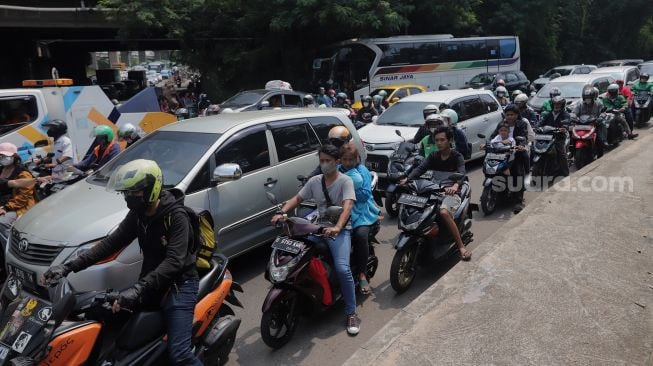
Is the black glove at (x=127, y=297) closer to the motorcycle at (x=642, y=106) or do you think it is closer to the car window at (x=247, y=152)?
the car window at (x=247, y=152)

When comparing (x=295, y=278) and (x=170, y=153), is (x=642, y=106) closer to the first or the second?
(x=170, y=153)

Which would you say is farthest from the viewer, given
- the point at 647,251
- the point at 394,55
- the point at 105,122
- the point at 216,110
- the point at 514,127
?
the point at 394,55

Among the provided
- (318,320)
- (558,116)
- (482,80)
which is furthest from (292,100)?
(482,80)

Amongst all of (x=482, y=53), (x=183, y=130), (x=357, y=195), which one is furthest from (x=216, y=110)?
(x=482, y=53)

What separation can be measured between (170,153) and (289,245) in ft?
6.47

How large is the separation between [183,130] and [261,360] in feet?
8.93

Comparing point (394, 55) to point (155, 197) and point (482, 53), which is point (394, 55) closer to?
point (482, 53)

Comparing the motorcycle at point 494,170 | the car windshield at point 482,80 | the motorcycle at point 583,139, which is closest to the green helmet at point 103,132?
the motorcycle at point 494,170

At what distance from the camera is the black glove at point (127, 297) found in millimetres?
2805

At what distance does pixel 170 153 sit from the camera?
526 cm

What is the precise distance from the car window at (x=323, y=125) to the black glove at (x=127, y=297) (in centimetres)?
382

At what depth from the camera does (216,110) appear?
12.9 m

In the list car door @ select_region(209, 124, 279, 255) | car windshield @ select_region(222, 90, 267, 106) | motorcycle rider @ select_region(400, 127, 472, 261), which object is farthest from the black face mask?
car windshield @ select_region(222, 90, 267, 106)

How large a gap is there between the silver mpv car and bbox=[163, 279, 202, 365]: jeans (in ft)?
3.98
